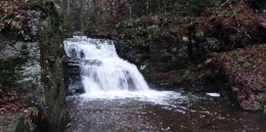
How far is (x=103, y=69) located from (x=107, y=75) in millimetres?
362

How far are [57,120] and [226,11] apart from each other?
10986 millimetres

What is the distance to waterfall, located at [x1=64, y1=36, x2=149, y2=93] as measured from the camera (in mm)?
13906

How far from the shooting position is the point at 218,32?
15508mm

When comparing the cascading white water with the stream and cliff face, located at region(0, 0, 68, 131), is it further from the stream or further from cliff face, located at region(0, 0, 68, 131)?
cliff face, located at region(0, 0, 68, 131)

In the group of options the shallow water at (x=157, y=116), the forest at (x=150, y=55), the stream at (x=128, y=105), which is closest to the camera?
the forest at (x=150, y=55)

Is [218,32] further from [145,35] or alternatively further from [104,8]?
[104,8]

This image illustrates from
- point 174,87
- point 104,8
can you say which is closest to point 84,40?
point 174,87

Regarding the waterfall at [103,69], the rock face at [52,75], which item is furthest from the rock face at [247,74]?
the rock face at [52,75]

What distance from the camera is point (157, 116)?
958 centimetres

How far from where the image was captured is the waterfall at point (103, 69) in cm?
1391

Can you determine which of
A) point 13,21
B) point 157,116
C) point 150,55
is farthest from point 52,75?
point 150,55

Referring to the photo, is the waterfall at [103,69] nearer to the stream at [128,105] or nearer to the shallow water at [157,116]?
the stream at [128,105]

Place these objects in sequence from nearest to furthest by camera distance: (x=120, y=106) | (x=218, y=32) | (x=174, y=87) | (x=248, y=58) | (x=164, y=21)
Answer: (x=120, y=106) < (x=248, y=58) < (x=174, y=87) < (x=218, y=32) < (x=164, y=21)

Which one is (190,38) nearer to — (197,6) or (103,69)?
(197,6)
